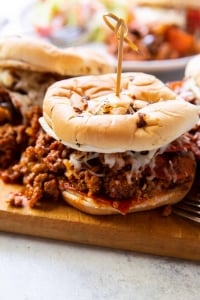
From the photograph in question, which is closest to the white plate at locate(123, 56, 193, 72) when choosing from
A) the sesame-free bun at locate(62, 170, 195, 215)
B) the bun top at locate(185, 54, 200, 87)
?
the bun top at locate(185, 54, 200, 87)

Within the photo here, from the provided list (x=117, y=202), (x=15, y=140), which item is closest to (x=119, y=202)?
(x=117, y=202)

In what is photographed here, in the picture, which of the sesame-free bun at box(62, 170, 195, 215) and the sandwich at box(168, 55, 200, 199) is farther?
the sandwich at box(168, 55, 200, 199)

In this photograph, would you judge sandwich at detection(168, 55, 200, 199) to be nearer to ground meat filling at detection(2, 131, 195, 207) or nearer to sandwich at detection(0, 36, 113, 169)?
ground meat filling at detection(2, 131, 195, 207)

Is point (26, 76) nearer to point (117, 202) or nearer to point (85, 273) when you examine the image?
point (117, 202)

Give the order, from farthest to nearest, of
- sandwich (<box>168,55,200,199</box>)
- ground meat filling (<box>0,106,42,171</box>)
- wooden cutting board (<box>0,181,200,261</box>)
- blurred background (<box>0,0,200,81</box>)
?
blurred background (<box>0,0,200,81</box>) < ground meat filling (<box>0,106,42,171</box>) < sandwich (<box>168,55,200,199</box>) < wooden cutting board (<box>0,181,200,261</box>)

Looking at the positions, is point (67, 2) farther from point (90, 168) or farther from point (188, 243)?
point (188, 243)

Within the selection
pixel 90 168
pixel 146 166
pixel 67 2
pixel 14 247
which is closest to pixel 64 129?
pixel 90 168

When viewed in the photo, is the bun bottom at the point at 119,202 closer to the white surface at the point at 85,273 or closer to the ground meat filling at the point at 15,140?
the white surface at the point at 85,273
